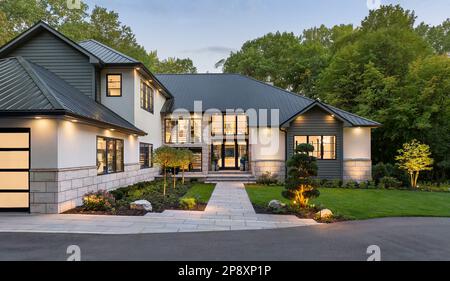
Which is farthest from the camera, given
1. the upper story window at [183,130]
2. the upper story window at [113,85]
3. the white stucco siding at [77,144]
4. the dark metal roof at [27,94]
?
the upper story window at [183,130]

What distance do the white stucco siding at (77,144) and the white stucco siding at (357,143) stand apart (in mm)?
15659

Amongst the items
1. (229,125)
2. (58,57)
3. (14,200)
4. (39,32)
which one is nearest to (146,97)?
(58,57)

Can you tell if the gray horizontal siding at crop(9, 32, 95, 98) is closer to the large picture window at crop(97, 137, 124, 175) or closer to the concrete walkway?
the large picture window at crop(97, 137, 124, 175)

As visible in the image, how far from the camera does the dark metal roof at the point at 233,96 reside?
22.2 m

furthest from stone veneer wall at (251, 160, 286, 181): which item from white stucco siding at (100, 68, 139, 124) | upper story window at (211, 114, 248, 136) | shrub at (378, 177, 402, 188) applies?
white stucco siding at (100, 68, 139, 124)

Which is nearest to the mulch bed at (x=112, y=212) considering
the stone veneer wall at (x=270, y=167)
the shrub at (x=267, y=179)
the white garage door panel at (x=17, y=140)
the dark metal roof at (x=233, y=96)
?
the white garage door panel at (x=17, y=140)

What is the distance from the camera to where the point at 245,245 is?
21.3ft

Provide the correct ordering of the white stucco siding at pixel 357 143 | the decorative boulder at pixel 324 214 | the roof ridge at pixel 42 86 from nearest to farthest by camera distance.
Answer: the roof ridge at pixel 42 86 → the decorative boulder at pixel 324 214 → the white stucco siding at pixel 357 143

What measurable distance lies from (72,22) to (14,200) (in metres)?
29.6

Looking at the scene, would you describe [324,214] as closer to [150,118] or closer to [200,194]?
Answer: [200,194]

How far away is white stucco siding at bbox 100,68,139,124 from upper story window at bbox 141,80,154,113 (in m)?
1.55

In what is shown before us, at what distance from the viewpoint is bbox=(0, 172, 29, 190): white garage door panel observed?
31.7 feet

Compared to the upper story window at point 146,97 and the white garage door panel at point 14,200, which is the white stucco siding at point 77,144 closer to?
the white garage door panel at point 14,200
